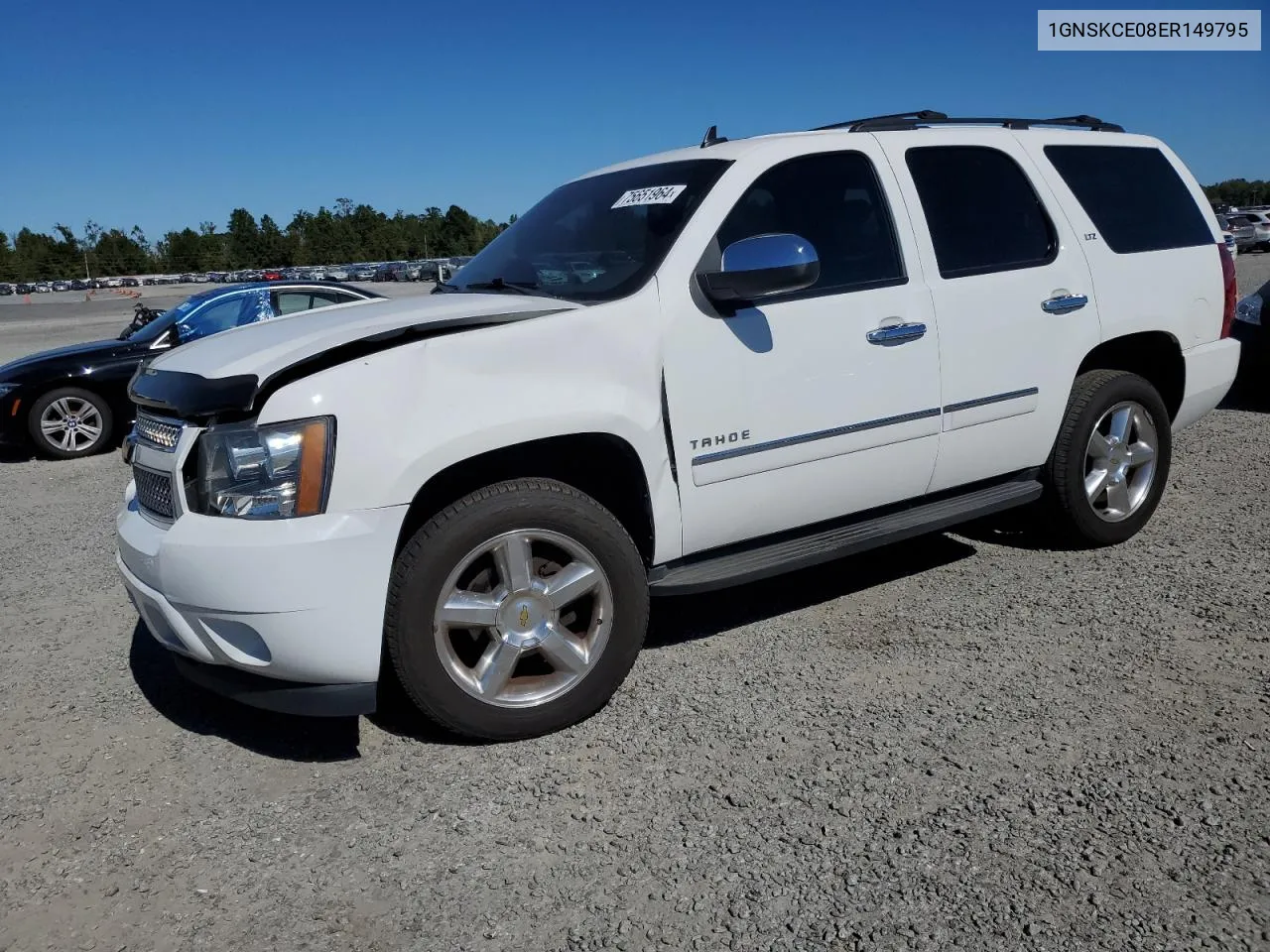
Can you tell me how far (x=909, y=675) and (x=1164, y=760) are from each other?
2.96 feet

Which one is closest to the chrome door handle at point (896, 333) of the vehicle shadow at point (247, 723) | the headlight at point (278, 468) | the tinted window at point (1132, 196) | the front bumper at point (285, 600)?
the tinted window at point (1132, 196)

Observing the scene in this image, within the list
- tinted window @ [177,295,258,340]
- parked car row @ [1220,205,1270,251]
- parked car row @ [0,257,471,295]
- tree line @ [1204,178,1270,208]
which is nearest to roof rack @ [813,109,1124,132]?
tinted window @ [177,295,258,340]

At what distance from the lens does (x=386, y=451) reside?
2.93 metres

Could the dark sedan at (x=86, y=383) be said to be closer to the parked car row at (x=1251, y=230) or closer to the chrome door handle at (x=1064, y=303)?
the chrome door handle at (x=1064, y=303)

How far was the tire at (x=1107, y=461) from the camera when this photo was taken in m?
4.63

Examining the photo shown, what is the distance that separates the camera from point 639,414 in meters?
3.35

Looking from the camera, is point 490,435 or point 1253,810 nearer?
point 1253,810

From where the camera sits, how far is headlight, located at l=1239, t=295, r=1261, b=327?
882cm

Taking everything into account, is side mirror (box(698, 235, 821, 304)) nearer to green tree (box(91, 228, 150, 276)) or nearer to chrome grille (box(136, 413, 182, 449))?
chrome grille (box(136, 413, 182, 449))

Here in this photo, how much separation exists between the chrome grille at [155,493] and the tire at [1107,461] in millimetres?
3687

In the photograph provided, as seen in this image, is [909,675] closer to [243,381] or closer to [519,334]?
[519,334]

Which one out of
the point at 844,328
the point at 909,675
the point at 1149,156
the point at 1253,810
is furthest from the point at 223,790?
the point at 1149,156

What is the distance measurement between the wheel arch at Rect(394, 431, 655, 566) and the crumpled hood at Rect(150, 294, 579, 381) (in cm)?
45

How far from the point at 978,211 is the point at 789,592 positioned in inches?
73.2
